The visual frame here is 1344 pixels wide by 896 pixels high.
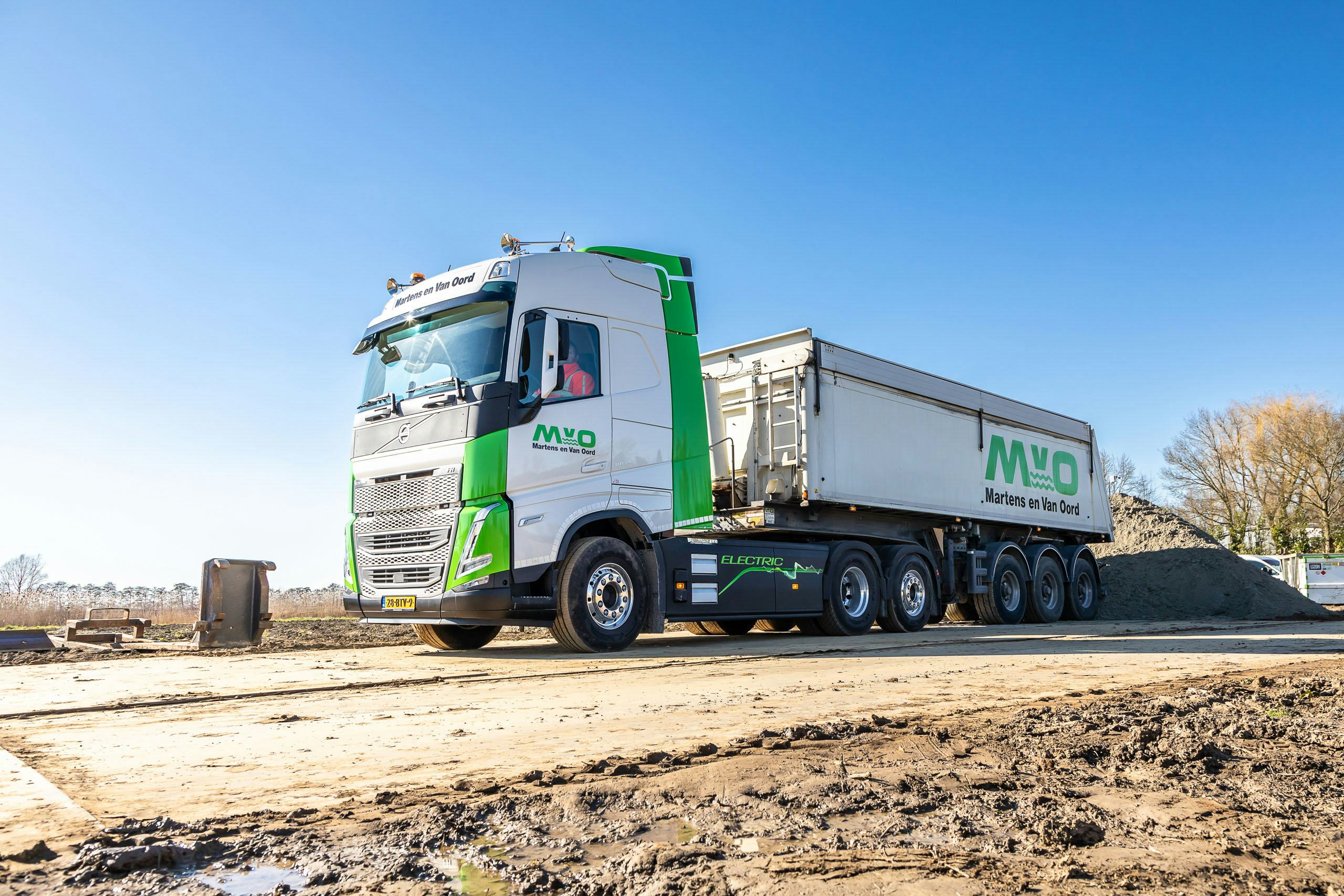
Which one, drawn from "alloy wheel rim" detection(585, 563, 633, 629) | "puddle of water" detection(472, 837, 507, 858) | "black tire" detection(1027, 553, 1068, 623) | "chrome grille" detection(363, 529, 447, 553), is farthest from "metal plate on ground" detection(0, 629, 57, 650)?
"black tire" detection(1027, 553, 1068, 623)

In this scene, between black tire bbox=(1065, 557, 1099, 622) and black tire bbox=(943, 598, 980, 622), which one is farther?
black tire bbox=(1065, 557, 1099, 622)

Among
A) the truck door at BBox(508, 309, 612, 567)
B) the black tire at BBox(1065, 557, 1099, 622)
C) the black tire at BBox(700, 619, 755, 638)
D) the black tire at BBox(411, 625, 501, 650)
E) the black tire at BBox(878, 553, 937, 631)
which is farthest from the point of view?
the black tire at BBox(1065, 557, 1099, 622)

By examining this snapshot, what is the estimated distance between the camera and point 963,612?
1630 cm

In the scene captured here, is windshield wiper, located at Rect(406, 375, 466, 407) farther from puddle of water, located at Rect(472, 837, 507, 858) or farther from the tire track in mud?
puddle of water, located at Rect(472, 837, 507, 858)

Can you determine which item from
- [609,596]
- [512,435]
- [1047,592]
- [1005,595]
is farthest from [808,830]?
[1047,592]

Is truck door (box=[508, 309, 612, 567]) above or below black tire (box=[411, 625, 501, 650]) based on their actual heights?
above

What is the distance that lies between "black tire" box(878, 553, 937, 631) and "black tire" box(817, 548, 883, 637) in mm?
203

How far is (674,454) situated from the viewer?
1008cm

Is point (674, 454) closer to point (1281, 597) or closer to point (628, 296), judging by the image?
point (628, 296)

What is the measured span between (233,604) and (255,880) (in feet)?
29.2

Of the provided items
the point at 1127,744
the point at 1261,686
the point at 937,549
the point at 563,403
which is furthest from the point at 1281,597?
the point at 1127,744

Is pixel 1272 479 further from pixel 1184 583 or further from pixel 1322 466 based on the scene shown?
pixel 1184 583

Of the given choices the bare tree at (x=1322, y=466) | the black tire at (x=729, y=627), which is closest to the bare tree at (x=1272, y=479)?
the bare tree at (x=1322, y=466)

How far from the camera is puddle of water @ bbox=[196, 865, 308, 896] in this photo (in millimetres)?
2420
